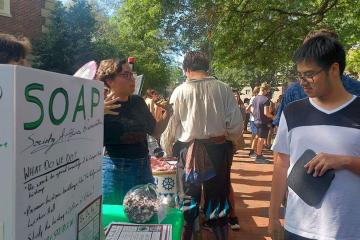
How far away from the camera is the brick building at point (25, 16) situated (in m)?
12.3

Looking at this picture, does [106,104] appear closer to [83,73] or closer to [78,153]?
[83,73]

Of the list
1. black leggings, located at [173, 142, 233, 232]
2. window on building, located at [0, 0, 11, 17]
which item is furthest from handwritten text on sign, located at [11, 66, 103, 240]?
window on building, located at [0, 0, 11, 17]

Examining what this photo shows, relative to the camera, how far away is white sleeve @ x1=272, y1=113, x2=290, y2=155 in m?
1.96

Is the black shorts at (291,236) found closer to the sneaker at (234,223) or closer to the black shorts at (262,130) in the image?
the sneaker at (234,223)

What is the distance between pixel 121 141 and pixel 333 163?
1.46m

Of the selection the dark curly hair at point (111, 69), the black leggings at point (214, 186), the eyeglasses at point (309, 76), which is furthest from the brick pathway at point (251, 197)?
the eyeglasses at point (309, 76)

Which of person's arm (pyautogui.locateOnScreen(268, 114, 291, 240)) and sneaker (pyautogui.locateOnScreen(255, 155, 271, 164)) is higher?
person's arm (pyautogui.locateOnScreen(268, 114, 291, 240))

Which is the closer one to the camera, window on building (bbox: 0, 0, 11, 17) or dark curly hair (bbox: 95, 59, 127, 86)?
dark curly hair (bbox: 95, 59, 127, 86)

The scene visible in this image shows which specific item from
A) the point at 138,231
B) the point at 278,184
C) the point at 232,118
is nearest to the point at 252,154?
the point at 232,118

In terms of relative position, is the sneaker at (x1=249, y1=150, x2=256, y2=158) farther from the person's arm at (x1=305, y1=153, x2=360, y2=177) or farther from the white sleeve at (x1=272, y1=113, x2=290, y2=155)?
the person's arm at (x1=305, y1=153, x2=360, y2=177)

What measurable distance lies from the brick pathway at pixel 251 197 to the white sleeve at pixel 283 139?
2263mm

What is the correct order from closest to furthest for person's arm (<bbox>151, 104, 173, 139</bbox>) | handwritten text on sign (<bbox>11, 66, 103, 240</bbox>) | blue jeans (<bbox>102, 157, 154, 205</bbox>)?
handwritten text on sign (<bbox>11, 66, 103, 240</bbox>)
blue jeans (<bbox>102, 157, 154, 205</bbox>)
person's arm (<bbox>151, 104, 173, 139</bbox>)

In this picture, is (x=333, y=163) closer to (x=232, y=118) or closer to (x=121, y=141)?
(x=121, y=141)

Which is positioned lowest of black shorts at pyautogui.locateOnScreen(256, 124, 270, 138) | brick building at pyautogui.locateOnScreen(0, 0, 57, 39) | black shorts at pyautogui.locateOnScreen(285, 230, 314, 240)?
black shorts at pyautogui.locateOnScreen(256, 124, 270, 138)
